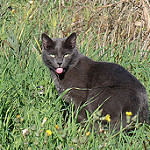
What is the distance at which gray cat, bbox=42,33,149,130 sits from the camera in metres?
2.51

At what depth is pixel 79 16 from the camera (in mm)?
4051

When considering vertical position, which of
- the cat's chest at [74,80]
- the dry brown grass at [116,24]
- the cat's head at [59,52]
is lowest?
the cat's chest at [74,80]

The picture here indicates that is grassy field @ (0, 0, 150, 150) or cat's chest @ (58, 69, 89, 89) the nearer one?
cat's chest @ (58, 69, 89, 89)

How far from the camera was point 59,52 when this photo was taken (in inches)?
116

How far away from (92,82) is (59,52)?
52 cm

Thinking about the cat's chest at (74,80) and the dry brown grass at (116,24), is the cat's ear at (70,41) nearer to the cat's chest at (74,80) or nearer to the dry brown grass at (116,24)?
the cat's chest at (74,80)

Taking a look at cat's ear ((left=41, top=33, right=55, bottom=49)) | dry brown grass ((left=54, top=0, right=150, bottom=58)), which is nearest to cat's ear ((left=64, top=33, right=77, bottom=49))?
cat's ear ((left=41, top=33, right=55, bottom=49))

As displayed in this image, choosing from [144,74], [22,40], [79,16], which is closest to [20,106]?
[22,40]

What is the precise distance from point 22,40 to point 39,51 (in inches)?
15.5

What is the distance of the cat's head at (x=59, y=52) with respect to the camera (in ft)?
9.67

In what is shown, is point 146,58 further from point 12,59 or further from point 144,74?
point 12,59

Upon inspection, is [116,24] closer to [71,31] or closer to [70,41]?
[71,31]

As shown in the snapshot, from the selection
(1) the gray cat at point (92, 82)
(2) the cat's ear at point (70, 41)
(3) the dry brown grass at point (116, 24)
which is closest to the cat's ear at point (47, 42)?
(1) the gray cat at point (92, 82)

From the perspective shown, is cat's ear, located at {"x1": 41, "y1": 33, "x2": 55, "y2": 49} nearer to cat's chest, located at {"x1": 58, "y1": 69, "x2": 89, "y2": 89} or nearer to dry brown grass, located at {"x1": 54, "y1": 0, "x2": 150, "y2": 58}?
cat's chest, located at {"x1": 58, "y1": 69, "x2": 89, "y2": 89}
